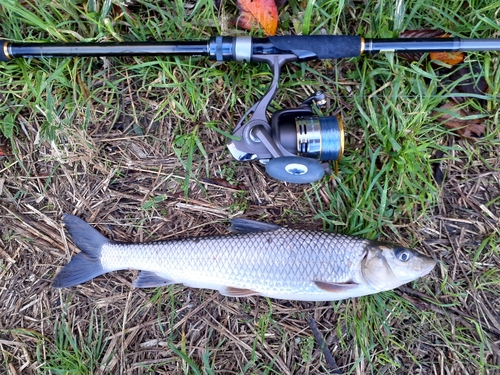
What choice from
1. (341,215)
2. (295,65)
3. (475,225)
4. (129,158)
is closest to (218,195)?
(129,158)

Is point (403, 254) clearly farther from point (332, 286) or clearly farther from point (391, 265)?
point (332, 286)

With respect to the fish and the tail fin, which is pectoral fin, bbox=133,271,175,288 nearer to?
the fish

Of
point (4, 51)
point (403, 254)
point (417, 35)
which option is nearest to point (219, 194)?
point (403, 254)

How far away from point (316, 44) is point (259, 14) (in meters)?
0.47

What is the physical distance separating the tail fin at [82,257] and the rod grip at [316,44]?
5.33ft

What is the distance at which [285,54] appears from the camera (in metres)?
2.12

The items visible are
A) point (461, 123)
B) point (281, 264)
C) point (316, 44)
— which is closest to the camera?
point (316, 44)

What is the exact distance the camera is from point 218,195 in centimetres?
249

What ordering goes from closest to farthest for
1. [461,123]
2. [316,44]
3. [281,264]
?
[316,44] → [281,264] → [461,123]

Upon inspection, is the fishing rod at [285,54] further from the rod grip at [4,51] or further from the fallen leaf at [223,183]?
the fallen leaf at [223,183]

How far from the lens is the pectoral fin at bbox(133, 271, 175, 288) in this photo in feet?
7.68

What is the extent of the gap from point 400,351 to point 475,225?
3.19 ft

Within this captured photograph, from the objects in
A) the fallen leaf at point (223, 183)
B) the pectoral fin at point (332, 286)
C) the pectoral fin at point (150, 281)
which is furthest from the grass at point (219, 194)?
the pectoral fin at point (332, 286)

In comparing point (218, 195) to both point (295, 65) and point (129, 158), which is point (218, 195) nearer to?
point (129, 158)
